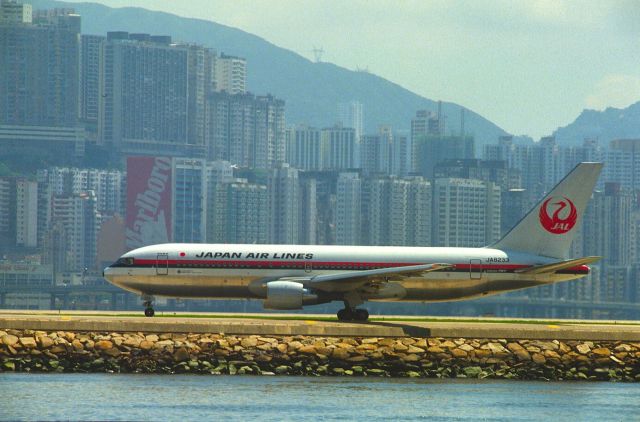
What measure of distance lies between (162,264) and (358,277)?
9.43 metres

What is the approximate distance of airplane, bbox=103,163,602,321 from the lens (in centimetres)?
7325

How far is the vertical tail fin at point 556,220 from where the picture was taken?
256 feet

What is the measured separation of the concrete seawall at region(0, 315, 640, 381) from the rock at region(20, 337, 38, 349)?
40mm

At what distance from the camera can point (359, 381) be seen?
62.6m

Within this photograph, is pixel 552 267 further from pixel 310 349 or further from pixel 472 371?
pixel 310 349

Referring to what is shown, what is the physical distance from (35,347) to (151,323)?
4.77m

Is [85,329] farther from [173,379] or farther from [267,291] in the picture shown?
[267,291]

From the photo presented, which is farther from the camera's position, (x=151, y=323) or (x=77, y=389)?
(x=151, y=323)

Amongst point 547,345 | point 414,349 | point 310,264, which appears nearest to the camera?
point 414,349

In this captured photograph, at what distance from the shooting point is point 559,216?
259 ft

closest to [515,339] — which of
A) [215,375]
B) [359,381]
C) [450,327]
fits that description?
[450,327]

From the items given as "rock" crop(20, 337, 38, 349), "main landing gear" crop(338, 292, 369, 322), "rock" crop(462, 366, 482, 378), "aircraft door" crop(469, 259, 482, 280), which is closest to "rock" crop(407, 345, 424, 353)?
"rock" crop(462, 366, 482, 378)

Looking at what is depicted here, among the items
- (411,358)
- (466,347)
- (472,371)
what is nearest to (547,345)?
(466,347)

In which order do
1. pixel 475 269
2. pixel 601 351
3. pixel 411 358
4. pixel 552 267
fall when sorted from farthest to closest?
pixel 475 269, pixel 552 267, pixel 601 351, pixel 411 358
